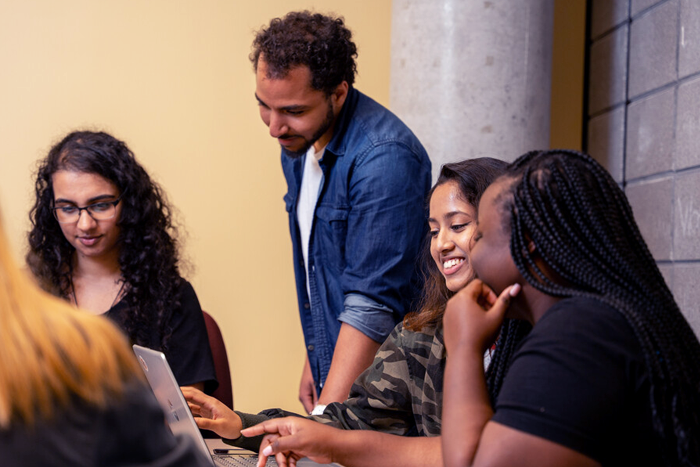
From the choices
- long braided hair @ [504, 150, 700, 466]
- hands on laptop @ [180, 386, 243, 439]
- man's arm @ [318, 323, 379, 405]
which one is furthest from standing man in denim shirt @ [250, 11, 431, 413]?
long braided hair @ [504, 150, 700, 466]

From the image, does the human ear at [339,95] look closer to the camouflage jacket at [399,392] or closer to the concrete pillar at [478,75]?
the concrete pillar at [478,75]

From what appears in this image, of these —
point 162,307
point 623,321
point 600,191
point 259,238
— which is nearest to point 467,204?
point 600,191

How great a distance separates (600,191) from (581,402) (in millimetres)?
271

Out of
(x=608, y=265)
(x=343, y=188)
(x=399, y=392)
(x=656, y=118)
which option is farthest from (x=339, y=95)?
(x=608, y=265)

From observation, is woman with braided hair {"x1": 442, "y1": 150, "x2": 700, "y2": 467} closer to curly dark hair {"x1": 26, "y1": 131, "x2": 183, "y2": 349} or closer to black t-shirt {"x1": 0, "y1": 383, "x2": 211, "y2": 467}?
black t-shirt {"x1": 0, "y1": 383, "x2": 211, "y2": 467}

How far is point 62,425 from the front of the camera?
59cm

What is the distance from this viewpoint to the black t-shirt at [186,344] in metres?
1.94

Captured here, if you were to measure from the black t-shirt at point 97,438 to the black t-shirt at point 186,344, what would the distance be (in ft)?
4.40

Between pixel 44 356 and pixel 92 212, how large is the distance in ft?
4.83

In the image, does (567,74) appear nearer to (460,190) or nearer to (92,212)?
(460,190)

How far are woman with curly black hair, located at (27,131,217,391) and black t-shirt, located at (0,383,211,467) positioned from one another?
1.35 m

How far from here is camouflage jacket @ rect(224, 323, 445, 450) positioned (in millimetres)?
1411

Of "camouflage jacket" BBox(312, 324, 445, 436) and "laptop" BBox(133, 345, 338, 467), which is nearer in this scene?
"laptop" BBox(133, 345, 338, 467)

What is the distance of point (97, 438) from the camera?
1.96ft
